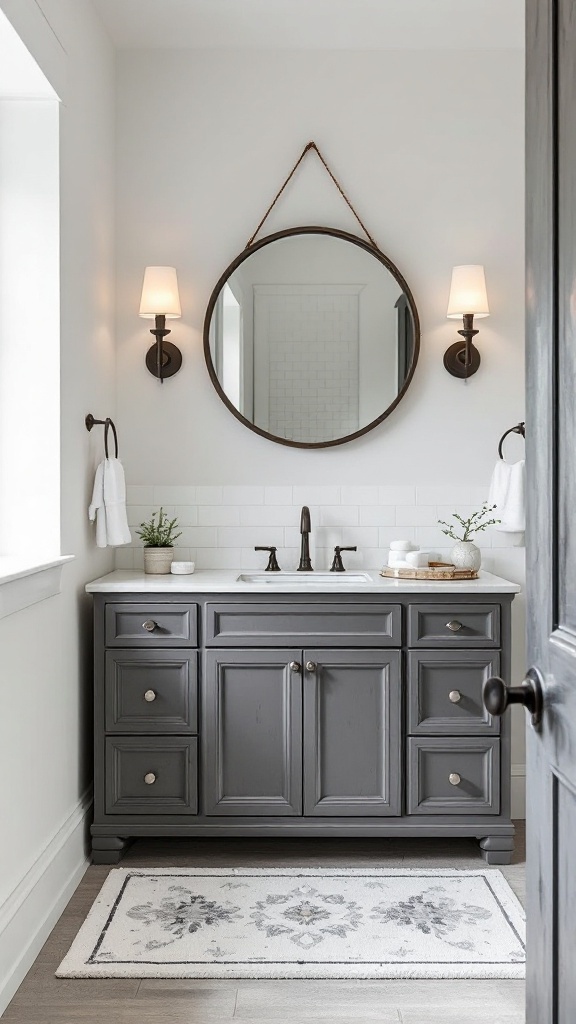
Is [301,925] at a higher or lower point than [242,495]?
lower

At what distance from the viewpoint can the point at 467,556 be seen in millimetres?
3145

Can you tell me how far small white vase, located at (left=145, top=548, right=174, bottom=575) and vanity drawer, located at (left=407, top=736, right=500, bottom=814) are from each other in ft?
3.45

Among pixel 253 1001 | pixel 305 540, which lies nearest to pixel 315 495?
pixel 305 540

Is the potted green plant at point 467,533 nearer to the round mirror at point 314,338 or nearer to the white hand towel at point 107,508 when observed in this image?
the round mirror at point 314,338

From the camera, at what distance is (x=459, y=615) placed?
9.64ft

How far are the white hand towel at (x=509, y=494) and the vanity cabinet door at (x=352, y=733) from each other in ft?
2.14

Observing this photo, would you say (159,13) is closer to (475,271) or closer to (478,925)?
(475,271)

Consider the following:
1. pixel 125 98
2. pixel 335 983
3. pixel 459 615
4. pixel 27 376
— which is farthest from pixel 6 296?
pixel 335 983

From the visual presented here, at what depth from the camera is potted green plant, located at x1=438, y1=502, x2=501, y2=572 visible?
3150 mm

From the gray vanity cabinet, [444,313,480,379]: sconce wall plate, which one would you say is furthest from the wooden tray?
[444,313,480,379]: sconce wall plate

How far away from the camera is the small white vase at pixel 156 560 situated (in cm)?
325

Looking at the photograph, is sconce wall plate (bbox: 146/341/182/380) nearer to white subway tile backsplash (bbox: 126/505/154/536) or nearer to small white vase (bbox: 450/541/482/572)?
white subway tile backsplash (bbox: 126/505/154/536)

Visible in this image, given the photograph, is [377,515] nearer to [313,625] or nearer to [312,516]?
[312,516]

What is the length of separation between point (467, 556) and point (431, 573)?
0.17 metres
